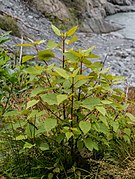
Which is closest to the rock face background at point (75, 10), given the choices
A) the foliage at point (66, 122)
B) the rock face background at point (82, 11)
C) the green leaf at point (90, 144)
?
the rock face background at point (82, 11)

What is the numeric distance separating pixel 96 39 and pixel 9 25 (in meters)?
4.28

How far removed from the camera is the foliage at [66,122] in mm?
1955

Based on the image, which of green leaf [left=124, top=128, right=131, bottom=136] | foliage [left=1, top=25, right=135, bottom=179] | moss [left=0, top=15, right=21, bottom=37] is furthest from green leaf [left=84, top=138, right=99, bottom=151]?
moss [left=0, top=15, right=21, bottom=37]

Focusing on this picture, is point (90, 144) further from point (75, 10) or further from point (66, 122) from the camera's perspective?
point (75, 10)

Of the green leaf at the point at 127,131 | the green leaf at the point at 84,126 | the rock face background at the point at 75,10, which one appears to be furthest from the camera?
the rock face background at the point at 75,10

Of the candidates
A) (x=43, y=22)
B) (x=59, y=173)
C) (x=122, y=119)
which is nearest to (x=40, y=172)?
(x=59, y=173)

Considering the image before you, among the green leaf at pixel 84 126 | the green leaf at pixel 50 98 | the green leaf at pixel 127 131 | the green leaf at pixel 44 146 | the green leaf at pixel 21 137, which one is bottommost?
the green leaf at pixel 44 146

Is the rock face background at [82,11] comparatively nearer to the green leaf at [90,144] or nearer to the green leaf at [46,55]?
the green leaf at [46,55]

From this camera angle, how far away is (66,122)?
2055mm

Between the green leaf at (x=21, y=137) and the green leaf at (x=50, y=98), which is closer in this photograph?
the green leaf at (x=50, y=98)

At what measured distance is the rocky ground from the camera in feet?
28.6

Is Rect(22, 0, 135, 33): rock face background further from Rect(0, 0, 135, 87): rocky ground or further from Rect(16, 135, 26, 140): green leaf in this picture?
Rect(16, 135, 26, 140): green leaf

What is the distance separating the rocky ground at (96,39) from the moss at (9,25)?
2.30ft

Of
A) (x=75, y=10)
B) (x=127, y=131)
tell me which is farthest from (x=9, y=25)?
(x=127, y=131)
